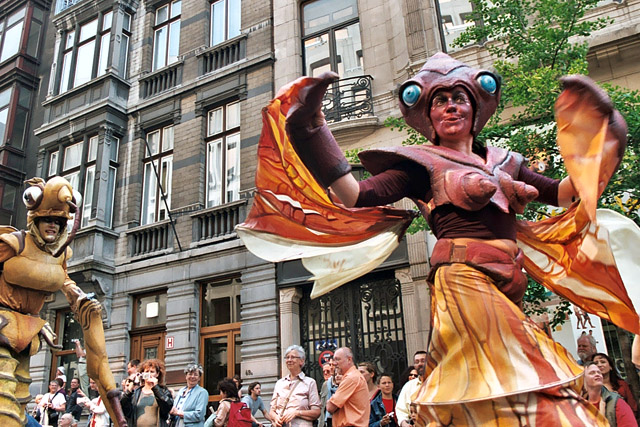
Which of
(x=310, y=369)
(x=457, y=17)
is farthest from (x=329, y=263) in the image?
(x=457, y=17)

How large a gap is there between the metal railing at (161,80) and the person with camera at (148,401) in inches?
365

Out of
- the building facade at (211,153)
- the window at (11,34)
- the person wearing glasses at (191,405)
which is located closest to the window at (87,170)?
the building facade at (211,153)

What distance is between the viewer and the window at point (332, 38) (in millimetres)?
11266

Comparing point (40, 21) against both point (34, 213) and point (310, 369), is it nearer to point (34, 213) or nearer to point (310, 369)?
point (310, 369)

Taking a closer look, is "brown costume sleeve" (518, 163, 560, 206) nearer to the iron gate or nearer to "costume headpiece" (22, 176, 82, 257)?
"costume headpiece" (22, 176, 82, 257)

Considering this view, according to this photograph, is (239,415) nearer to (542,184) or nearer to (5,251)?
(5,251)

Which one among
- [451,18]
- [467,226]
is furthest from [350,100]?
[467,226]

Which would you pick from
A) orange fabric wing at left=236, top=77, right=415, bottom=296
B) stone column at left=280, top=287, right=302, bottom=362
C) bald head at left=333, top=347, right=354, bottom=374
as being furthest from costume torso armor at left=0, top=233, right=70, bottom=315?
stone column at left=280, top=287, right=302, bottom=362

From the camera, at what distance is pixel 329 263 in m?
2.55

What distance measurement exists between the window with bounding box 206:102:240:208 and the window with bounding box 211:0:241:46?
1.92 meters

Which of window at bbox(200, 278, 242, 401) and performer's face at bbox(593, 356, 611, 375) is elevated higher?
window at bbox(200, 278, 242, 401)

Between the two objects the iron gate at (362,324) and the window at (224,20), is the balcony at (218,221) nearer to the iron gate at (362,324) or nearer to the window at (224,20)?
the iron gate at (362,324)

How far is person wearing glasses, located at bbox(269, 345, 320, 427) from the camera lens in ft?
18.2

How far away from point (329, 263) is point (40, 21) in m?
18.1
